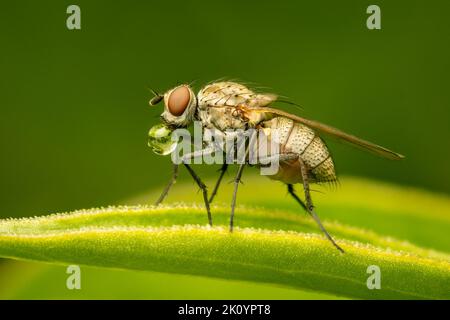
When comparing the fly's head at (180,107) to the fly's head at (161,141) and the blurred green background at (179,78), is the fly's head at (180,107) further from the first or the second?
the blurred green background at (179,78)

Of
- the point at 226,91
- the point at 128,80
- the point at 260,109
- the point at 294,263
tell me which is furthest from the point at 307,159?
the point at 128,80

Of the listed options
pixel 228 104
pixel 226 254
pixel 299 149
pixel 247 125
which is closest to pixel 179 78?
pixel 228 104

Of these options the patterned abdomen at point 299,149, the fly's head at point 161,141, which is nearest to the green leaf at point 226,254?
the fly's head at point 161,141

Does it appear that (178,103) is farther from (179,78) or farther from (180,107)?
(179,78)

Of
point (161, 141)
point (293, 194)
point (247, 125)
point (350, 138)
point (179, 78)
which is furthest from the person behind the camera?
point (179, 78)

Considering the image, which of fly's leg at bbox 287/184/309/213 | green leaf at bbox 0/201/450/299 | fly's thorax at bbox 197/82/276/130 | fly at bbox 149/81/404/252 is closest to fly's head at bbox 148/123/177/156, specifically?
fly at bbox 149/81/404/252

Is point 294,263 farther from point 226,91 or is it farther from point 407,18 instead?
point 407,18

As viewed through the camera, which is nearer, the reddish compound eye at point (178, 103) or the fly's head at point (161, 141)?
the fly's head at point (161, 141)
